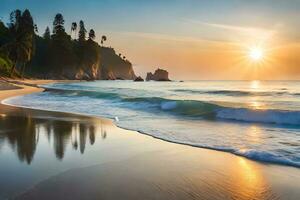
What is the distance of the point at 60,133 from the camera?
10.7m

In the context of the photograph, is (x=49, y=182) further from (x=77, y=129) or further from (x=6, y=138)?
(x=77, y=129)

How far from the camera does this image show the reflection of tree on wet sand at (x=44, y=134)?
8055 millimetres

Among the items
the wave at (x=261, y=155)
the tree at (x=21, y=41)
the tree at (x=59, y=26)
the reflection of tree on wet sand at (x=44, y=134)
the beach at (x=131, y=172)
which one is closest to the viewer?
the beach at (x=131, y=172)

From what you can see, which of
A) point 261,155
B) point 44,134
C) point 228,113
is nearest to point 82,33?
point 228,113

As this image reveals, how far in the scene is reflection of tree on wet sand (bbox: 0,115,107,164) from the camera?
8.05 m

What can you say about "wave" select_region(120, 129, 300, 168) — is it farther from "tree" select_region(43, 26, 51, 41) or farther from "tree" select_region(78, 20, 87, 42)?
"tree" select_region(43, 26, 51, 41)

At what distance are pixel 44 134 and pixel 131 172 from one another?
501cm

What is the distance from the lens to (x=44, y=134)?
10.4 m

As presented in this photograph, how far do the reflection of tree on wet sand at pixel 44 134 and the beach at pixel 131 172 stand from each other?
0.03 meters

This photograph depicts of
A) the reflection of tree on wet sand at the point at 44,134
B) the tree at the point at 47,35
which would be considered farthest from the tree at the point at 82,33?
the reflection of tree on wet sand at the point at 44,134

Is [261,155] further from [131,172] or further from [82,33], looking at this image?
[82,33]

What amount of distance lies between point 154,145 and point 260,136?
12.3 ft

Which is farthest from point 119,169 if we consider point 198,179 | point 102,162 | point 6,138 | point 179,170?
point 6,138

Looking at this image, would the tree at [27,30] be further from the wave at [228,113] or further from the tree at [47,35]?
the wave at [228,113]
